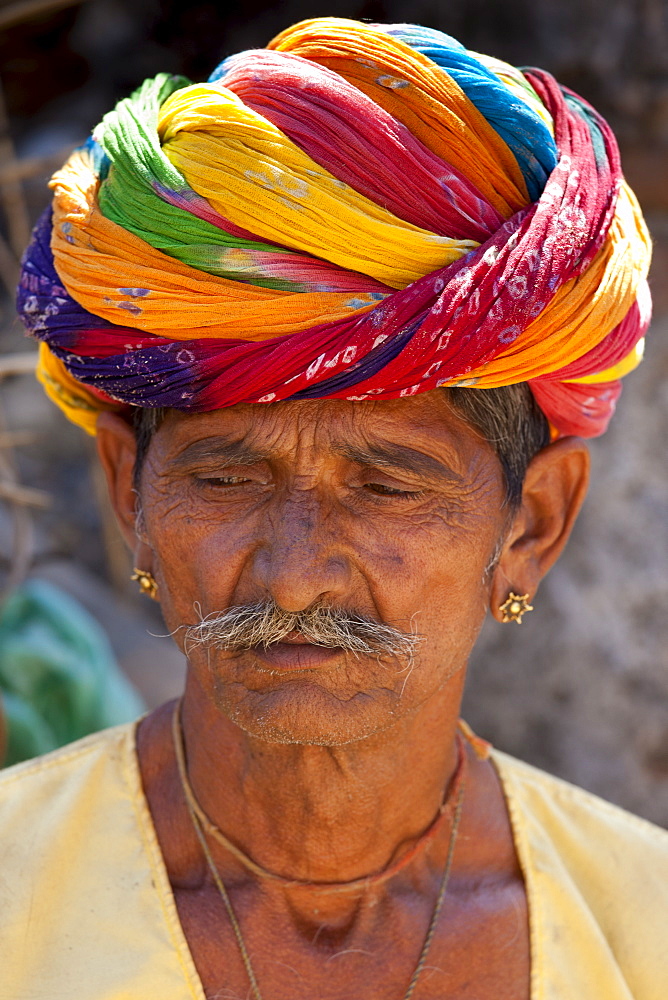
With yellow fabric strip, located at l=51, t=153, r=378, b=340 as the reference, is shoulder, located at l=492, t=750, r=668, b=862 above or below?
below

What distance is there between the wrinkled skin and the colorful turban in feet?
0.44

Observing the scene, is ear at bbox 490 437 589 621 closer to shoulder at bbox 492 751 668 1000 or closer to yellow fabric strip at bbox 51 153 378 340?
shoulder at bbox 492 751 668 1000

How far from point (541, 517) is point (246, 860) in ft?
2.87

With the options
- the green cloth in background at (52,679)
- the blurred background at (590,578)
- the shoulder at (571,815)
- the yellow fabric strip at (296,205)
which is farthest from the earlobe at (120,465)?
the blurred background at (590,578)

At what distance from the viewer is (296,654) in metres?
1.81

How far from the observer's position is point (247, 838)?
212cm

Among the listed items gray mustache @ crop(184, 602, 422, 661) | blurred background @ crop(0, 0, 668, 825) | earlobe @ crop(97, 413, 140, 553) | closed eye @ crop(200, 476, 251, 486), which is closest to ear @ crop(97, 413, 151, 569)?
earlobe @ crop(97, 413, 140, 553)

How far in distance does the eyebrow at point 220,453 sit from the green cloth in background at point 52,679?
1894 millimetres

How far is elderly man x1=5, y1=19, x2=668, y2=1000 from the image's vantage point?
5.94 ft

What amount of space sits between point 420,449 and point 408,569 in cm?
21

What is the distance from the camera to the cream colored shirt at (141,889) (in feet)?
6.29

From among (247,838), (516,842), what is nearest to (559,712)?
(516,842)

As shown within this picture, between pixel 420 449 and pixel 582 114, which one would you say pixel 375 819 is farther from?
pixel 582 114

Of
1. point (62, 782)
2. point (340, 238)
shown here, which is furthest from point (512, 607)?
point (62, 782)
